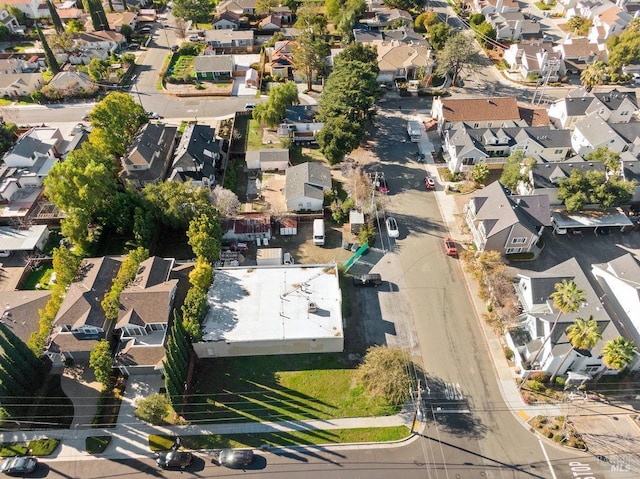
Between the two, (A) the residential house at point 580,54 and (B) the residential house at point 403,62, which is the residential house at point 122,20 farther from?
(A) the residential house at point 580,54

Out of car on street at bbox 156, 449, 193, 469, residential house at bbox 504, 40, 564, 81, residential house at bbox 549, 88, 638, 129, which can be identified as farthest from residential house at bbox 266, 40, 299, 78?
car on street at bbox 156, 449, 193, 469

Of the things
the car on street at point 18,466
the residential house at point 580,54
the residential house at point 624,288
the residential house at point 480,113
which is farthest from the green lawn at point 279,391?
the residential house at point 580,54

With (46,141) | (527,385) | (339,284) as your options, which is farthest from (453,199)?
(46,141)

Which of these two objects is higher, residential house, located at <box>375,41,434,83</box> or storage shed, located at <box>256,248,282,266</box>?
residential house, located at <box>375,41,434,83</box>

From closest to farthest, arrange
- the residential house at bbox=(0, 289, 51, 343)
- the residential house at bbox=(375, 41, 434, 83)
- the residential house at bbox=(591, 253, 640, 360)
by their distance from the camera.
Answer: the residential house at bbox=(591, 253, 640, 360), the residential house at bbox=(0, 289, 51, 343), the residential house at bbox=(375, 41, 434, 83)

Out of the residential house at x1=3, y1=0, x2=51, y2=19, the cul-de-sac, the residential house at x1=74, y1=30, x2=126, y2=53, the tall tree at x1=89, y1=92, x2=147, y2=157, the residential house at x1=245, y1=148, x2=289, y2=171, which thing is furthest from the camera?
the residential house at x1=3, y1=0, x2=51, y2=19

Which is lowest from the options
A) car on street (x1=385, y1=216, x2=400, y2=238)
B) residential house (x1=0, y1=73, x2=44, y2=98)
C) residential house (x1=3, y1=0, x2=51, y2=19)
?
car on street (x1=385, y1=216, x2=400, y2=238)

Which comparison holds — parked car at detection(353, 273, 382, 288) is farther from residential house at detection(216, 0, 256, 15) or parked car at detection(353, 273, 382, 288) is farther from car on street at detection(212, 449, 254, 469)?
residential house at detection(216, 0, 256, 15)

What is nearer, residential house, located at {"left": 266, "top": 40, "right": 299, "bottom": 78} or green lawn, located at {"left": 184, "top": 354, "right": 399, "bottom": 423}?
green lawn, located at {"left": 184, "top": 354, "right": 399, "bottom": 423}
